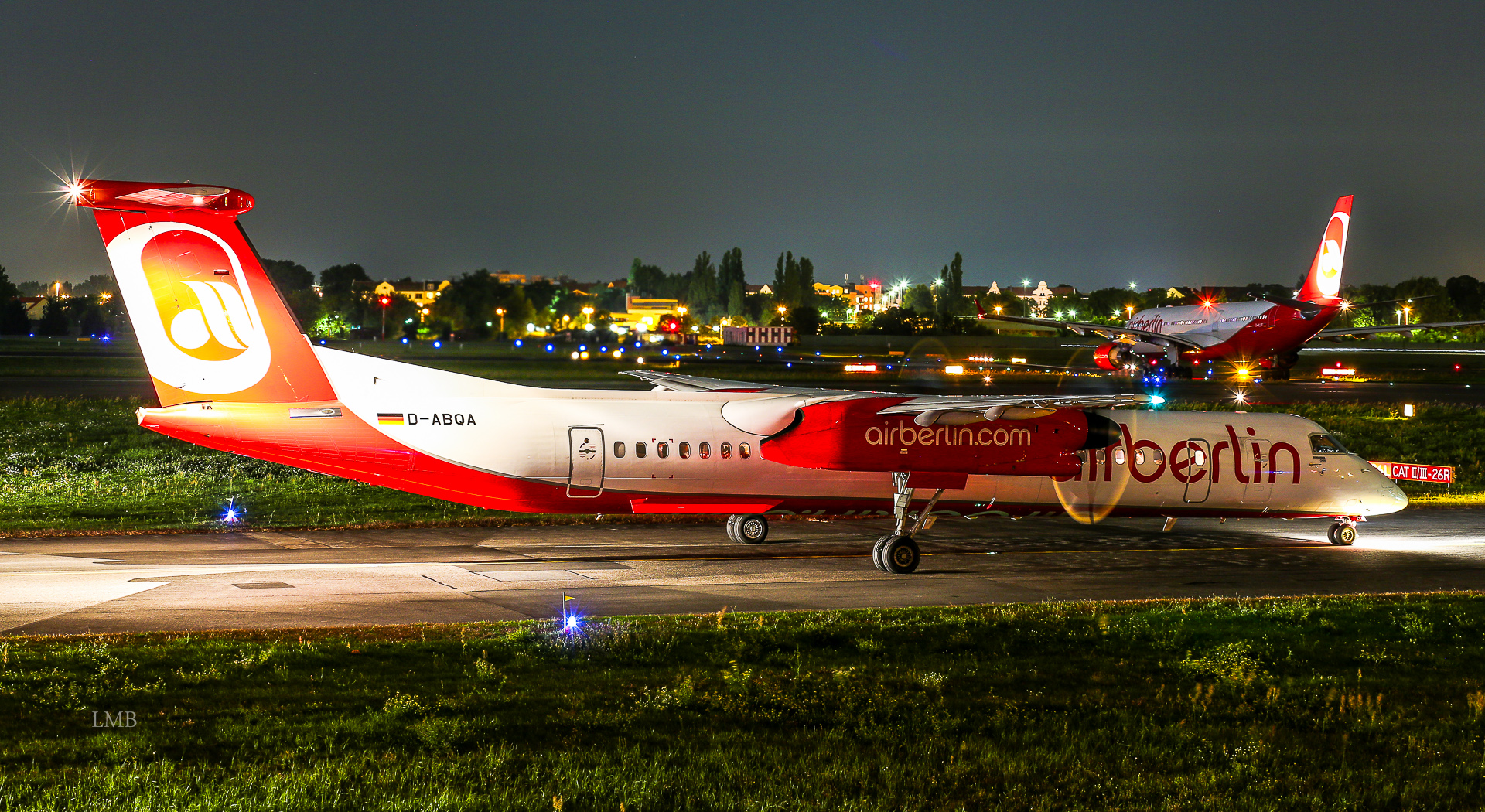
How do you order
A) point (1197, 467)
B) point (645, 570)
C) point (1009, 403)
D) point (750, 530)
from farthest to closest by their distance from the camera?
point (1197, 467)
point (750, 530)
point (645, 570)
point (1009, 403)

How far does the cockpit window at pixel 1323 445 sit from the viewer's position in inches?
976

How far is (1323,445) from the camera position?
81.8 ft

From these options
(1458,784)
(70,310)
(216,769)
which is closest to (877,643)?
(1458,784)

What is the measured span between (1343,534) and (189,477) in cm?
2816

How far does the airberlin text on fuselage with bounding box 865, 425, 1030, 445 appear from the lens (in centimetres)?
2073

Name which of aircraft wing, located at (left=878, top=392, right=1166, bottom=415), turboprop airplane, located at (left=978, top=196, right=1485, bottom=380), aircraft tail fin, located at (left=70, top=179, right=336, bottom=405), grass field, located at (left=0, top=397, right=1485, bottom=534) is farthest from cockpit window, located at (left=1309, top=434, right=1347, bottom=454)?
turboprop airplane, located at (left=978, top=196, right=1485, bottom=380)

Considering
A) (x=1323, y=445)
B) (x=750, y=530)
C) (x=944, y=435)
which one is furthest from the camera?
(x=1323, y=445)

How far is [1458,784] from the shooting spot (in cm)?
971

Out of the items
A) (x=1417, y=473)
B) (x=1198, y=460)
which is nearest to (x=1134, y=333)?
(x=1417, y=473)

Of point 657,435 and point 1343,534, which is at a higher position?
point 657,435

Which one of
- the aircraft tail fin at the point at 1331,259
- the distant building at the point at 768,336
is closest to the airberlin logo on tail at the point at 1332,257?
the aircraft tail fin at the point at 1331,259

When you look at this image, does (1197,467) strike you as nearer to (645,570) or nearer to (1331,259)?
(645,570)

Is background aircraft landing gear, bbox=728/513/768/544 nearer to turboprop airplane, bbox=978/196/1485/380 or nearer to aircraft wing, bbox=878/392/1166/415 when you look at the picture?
aircraft wing, bbox=878/392/1166/415

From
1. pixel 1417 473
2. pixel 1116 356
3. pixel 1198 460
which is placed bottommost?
pixel 1417 473
